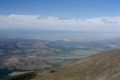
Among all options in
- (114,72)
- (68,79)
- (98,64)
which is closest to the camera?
(114,72)

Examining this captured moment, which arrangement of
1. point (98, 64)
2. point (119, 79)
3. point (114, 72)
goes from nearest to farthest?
point (119, 79) → point (114, 72) → point (98, 64)

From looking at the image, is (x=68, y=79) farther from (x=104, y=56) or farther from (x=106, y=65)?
(x=104, y=56)

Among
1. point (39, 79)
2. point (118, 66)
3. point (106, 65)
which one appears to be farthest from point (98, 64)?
point (39, 79)

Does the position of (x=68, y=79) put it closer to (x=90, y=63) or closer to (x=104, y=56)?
(x=90, y=63)

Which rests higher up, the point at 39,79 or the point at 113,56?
the point at 113,56

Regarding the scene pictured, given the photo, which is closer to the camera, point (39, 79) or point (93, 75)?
point (93, 75)

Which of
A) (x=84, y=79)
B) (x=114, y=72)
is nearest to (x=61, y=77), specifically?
(x=84, y=79)
